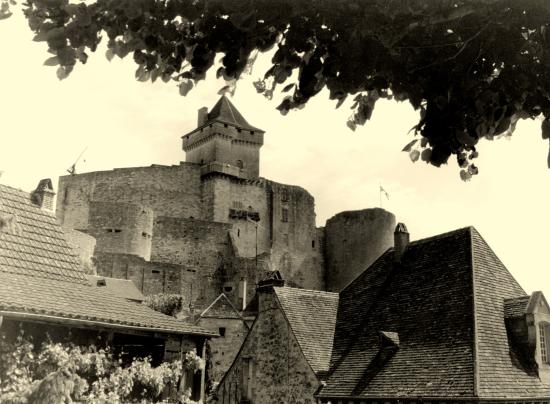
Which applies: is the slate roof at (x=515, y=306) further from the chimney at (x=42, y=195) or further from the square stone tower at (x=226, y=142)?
the square stone tower at (x=226, y=142)

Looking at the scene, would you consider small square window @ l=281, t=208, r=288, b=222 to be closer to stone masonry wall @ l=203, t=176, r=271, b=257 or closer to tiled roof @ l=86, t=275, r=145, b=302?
stone masonry wall @ l=203, t=176, r=271, b=257

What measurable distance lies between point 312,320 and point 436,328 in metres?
4.25

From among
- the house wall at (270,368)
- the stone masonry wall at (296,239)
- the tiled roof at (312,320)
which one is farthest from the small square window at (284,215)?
the house wall at (270,368)

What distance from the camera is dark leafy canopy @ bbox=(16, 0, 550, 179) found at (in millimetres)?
3297

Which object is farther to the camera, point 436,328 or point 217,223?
point 217,223

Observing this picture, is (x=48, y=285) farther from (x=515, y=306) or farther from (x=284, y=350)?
(x=515, y=306)

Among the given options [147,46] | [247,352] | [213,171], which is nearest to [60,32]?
[147,46]

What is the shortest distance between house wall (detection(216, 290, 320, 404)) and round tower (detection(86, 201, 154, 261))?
25536 mm

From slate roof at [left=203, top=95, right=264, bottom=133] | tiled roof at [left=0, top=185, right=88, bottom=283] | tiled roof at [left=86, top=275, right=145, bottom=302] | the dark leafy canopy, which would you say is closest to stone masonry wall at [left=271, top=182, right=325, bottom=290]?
slate roof at [left=203, top=95, right=264, bottom=133]

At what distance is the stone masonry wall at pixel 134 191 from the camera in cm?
5250

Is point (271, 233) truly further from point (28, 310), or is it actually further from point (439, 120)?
point (439, 120)

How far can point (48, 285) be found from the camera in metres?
11.7

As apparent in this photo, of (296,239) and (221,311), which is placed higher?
(296,239)

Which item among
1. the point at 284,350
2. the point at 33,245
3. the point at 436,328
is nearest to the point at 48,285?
the point at 33,245
